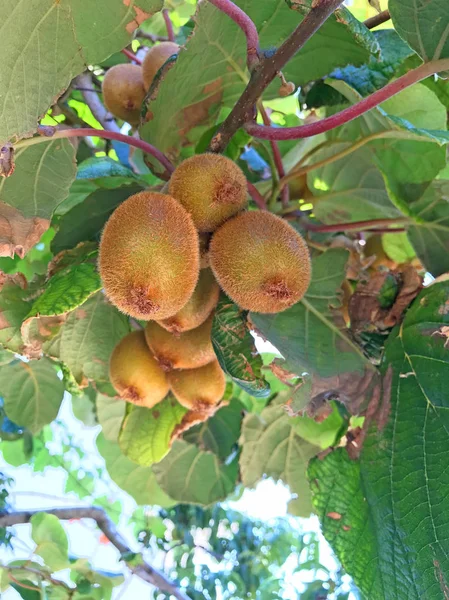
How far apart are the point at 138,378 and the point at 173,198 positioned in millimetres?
317

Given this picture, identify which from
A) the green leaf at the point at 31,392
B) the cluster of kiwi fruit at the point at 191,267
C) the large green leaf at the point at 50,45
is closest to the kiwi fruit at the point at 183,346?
the cluster of kiwi fruit at the point at 191,267

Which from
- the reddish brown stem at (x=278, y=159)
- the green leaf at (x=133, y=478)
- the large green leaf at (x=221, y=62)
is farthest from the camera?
the green leaf at (x=133, y=478)

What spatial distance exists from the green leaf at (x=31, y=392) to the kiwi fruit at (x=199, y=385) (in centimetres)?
47

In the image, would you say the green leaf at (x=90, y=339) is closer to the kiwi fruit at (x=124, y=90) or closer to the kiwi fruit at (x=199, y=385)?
the kiwi fruit at (x=199, y=385)

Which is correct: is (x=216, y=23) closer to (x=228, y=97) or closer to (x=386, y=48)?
(x=228, y=97)

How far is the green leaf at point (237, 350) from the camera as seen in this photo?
2.62 feet

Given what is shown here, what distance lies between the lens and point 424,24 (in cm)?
74

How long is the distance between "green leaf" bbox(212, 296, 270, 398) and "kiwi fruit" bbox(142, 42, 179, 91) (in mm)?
476

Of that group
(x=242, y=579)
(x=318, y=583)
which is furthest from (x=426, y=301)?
(x=242, y=579)

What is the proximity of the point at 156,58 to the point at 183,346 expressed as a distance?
0.53 metres

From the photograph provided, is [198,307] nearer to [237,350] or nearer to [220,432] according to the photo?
[237,350]

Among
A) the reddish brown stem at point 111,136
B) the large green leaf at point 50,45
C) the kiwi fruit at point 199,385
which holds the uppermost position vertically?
the large green leaf at point 50,45

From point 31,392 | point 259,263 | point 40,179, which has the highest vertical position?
point 40,179

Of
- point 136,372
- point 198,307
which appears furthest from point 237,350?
point 136,372
